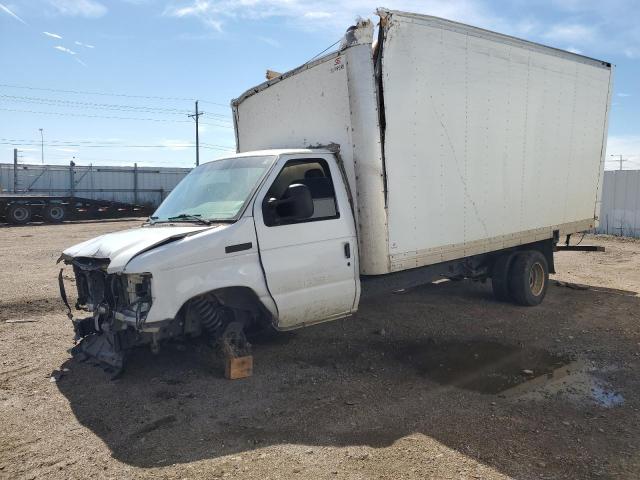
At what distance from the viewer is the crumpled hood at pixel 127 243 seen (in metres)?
4.27

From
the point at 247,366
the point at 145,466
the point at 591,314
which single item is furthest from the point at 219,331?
the point at 591,314

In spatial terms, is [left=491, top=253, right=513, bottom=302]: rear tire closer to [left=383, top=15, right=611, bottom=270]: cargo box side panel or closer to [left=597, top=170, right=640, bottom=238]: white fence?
[left=383, top=15, right=611, bottom=270]: cargo box side panel

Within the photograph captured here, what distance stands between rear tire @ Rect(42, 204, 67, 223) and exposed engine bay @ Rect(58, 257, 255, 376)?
21.9 m

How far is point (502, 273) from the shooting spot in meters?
7.84

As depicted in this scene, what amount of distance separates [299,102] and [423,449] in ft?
13.2

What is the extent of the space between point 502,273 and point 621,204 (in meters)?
13.6

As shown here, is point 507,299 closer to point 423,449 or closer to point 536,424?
point 536,424

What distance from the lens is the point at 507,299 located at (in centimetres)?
801

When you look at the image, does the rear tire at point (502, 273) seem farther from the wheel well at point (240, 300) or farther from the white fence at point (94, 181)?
the white fence at point (94, 181)

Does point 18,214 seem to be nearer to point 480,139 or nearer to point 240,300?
point 240,300

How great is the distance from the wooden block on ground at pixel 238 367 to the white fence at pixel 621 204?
17.5 m

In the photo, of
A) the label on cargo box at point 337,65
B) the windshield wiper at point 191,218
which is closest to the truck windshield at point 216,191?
the windshield wiper at point 191,218

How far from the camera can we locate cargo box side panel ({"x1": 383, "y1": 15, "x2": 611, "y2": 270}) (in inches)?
216

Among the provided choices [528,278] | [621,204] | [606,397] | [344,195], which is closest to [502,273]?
[528,278]
